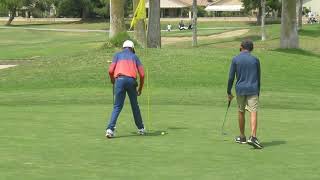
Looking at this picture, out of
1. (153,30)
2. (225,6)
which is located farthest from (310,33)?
(225,6)

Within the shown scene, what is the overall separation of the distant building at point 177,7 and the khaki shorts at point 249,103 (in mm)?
113404

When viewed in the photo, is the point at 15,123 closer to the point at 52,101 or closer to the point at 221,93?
the point at 52,101

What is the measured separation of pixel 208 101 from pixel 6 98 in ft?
24.6

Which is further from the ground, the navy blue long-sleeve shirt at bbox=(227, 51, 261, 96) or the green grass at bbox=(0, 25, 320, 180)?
the navy blue long-sleeve shirt at bbox=(227, 51, 261, 96)

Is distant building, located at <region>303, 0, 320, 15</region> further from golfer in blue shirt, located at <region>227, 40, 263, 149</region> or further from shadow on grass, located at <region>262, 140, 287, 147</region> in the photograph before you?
golfer in blue shirt, located at <region>227, 40, 263, 149</region>

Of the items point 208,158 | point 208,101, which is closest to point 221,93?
point 208,101


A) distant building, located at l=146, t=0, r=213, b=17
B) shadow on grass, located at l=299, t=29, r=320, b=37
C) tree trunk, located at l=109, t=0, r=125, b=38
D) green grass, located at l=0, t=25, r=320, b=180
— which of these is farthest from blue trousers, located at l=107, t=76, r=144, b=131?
distant building, located at l=146, t=0, r=213, b=17

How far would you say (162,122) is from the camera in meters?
17.6

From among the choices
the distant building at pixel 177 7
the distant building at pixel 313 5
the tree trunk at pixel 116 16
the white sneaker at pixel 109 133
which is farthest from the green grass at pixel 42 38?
the white sneaker at pixel 109 133

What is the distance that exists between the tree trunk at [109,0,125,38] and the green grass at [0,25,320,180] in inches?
157

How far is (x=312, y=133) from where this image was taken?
15.4 m

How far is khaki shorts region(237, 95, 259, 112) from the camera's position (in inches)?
516

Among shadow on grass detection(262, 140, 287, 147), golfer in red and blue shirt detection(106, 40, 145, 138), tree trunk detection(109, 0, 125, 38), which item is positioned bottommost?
shadow on grass detection(262, 140, 287, 147)

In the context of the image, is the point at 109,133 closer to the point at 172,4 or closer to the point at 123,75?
the point at 123,75
